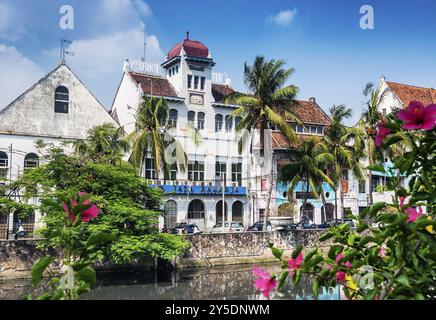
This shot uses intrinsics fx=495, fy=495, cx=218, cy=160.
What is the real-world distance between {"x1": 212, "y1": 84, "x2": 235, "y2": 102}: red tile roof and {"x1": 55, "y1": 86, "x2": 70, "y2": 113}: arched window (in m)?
11.4

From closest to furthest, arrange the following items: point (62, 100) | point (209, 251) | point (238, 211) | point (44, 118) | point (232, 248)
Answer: point (209, 251) < point (232, 248) < point (44, 118) < point (62, 100) < point (238, 211)

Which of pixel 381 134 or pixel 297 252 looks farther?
pixel 381 134

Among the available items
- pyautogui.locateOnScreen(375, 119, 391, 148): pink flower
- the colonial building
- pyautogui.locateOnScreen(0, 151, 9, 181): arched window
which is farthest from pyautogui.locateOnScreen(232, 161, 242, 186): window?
pyautogui.locateOnScreen(375, 119, 391, 148): pink flower

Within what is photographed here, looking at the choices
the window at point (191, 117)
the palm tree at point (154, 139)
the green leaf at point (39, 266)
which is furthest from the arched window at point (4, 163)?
the green leaf at point (39, 266)

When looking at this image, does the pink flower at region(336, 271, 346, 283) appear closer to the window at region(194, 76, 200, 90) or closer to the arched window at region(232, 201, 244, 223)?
the arched window at region(232, 201, 244, 223)

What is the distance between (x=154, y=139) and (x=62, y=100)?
7559mm

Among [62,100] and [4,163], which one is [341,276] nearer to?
[4,163]

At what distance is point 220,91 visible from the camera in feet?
128

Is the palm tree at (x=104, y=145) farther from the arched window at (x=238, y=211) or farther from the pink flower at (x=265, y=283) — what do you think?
the pink flower at (x=265, y=283)

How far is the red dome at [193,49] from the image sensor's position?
3631cm

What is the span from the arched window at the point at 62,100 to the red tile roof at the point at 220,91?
11378 mm

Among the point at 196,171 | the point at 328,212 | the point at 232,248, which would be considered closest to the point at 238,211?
the point at 196,171
